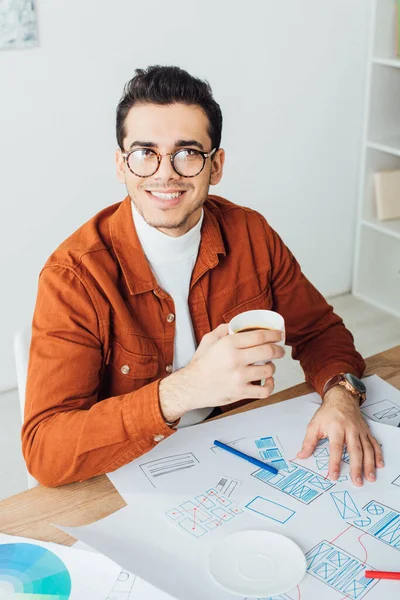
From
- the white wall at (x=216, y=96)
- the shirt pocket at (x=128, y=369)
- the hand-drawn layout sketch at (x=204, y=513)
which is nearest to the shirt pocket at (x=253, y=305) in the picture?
the shirt pocket at (x=128, y=369)

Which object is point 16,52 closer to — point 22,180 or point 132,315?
point 22,180

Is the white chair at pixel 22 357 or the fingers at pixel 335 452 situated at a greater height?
the white chair at pixel 22 357

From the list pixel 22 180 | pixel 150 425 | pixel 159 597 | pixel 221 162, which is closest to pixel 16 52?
pixel 22 180

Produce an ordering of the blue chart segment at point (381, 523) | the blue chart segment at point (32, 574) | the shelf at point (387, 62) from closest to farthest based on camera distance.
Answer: the blue chart segment at point (32, 574) → the blue chart segment at point (381, 523) → the shelf at point (387, 62)

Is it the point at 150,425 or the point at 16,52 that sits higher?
the point at 16,52

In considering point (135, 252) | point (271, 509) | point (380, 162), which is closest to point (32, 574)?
point (271, 509)

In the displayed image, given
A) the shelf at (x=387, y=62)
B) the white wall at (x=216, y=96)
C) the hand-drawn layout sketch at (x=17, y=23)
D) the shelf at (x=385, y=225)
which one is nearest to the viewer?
the hand-drawn layout sketch at (x=17, y=23)

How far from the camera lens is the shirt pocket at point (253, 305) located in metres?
1.69

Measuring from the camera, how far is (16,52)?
2.65 meters

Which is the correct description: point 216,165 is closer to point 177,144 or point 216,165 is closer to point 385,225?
point 177,144

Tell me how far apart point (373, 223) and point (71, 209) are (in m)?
1.53

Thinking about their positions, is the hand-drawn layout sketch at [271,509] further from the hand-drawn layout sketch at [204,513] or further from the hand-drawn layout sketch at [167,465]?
the hand-drawn layout sketch at [167,465]

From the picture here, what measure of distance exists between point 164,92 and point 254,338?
617 millimetres

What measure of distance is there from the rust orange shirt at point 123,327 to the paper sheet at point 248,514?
0.09m
